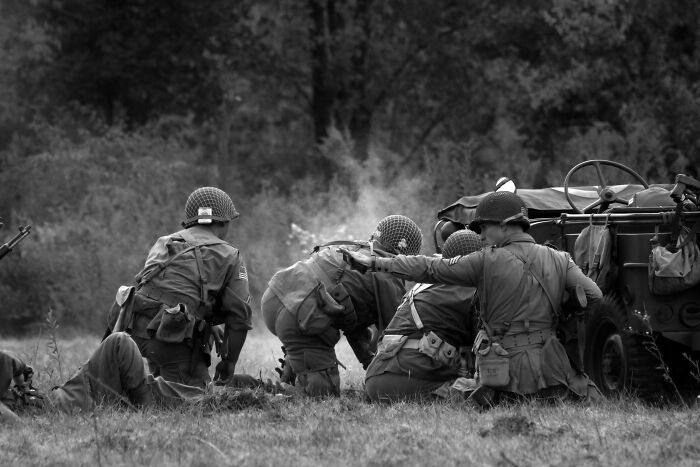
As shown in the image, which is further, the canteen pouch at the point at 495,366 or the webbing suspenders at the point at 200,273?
the webbing suspenders at the point at 200,273

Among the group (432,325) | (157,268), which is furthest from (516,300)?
(157,268)

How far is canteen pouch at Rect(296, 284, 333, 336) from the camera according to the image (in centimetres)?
1036

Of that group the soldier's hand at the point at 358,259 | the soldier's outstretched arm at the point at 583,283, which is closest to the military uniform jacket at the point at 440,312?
the soldier's outstretched arm at the point at 583,283

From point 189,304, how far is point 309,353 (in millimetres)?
1034

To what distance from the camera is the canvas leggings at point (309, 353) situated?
1052 centimetres

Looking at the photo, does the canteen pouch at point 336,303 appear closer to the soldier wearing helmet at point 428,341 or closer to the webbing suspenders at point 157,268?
the soldier wearing helmet at point 428,341

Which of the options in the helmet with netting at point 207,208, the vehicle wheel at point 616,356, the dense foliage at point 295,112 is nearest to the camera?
the vehicle wheel at point 616,356

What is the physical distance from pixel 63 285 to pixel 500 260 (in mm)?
14033

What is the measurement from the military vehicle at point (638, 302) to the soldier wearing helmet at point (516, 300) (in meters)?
0.54

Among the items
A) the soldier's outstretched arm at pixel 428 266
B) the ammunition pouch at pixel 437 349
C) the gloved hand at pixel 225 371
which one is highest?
the soldier's outstretched arm at pixel 428 266

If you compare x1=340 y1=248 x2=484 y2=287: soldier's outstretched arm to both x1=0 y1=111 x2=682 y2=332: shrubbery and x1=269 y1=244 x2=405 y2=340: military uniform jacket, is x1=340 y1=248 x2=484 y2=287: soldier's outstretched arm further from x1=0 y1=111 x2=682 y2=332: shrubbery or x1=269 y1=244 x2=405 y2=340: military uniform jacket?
x1=0 y1=111 x2=682 y2=332: shrubbery

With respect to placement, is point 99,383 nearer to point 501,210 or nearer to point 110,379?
point 110,379

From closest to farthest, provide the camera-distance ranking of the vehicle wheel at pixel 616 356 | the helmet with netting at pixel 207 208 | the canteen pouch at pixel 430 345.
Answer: the vehicle wheel at pixel 616 356
the canteen pouch at pixel 430 345
the helmet with netting at pixel 207 208

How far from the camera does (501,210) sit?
29.8ft
